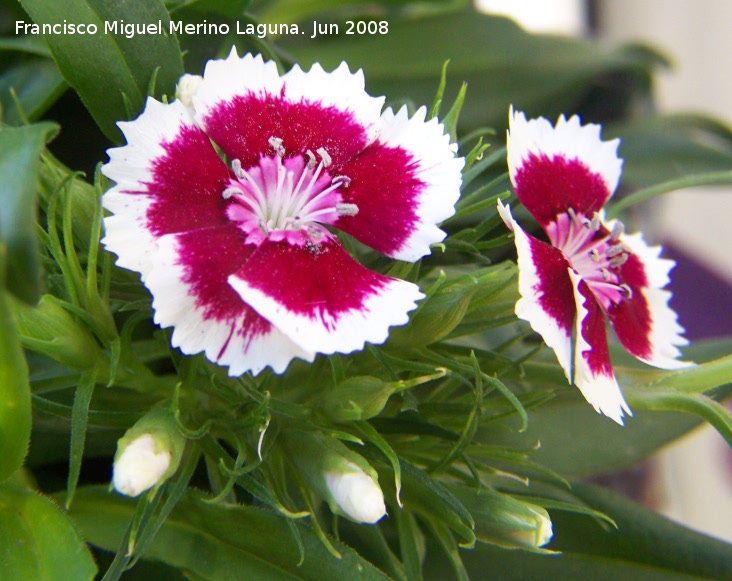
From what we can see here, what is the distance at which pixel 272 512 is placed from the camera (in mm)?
675

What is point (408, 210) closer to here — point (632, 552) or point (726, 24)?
point (632, 552)

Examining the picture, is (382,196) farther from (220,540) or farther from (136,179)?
(220,540)

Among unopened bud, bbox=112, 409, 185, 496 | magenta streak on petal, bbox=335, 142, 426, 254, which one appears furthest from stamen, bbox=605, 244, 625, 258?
unopened bud, bbox=112, 409, 185, 496

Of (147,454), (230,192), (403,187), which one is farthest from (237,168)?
(147,454)

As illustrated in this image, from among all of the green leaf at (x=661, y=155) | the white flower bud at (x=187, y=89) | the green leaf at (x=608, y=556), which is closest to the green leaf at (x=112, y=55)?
the white flower bud at (x=187, y=89)

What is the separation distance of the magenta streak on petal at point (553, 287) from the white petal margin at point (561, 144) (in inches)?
3.0

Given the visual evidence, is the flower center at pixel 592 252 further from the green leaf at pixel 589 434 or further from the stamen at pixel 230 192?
the stamen at pixel 230 192

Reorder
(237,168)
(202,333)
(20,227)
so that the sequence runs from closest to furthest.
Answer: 1. (20,227)
2. (202,333)
3. (237,168)

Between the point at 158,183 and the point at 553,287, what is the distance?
0.32 m

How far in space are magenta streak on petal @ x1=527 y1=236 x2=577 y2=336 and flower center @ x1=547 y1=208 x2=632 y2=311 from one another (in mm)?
71

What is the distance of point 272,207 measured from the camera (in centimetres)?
66

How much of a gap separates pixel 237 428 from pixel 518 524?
0.82ft

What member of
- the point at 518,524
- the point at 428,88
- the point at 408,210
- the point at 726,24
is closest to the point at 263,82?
the point at 408,210

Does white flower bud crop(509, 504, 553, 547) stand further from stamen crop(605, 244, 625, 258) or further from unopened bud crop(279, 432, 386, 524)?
stamen crop(605, 244, 625, 258)
